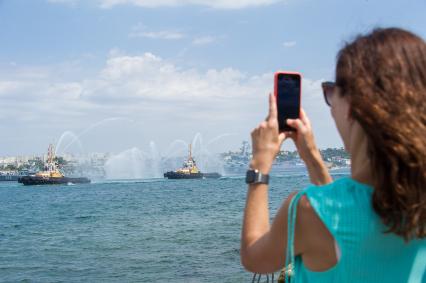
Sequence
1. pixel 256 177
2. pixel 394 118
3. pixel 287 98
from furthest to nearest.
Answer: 1. pixel 287 98
2. pixel 256 177
3. pixel 394 118

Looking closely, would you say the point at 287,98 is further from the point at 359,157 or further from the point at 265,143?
the point at 359,157

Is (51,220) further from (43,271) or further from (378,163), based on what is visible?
(378,163)

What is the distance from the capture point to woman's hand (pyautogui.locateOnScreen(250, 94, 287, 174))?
70.7 inches

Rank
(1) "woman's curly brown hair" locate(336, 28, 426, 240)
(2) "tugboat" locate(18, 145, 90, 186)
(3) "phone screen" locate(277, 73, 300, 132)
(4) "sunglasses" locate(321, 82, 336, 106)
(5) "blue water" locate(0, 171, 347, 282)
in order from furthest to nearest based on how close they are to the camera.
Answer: (2) "tugboat" locate(18, 145, 90, 186), (5) "blue water" locate(0, 171, 347, 282), (3) "phone screen" locate(277, 73, 300, 132), (4) "sunglasses" locate(321, 82, 336, 106), (1) "woman's curly brown hair" locate(336, 28, 426, 240)

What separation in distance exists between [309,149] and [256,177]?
328 mm

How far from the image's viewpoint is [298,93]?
6.45ft

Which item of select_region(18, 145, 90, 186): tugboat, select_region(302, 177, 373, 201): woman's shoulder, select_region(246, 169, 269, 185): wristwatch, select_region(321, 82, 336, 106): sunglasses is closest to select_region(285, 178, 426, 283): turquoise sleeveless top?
select_region(302, 177, 373, 201): woman's shoulder

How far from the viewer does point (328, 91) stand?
1.77m

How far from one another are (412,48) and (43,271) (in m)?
20.4

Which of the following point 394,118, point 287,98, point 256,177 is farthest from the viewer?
point 287,98

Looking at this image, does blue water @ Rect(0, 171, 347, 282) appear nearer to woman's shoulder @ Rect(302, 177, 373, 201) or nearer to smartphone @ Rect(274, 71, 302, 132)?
smartphone @ Rect(274, 71, 302, 132)

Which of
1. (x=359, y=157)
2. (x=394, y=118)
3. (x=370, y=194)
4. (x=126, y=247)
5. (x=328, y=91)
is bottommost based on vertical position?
(x=126, y=247)

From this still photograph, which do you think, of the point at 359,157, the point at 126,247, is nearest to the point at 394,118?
the point at 359,157

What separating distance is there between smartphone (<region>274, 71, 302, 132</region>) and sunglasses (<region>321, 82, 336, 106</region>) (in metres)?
0.17
